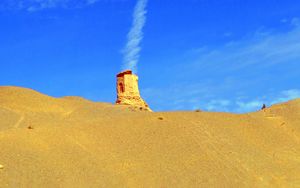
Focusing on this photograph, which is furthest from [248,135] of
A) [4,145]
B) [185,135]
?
[4,145]

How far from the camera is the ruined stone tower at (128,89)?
35.1m

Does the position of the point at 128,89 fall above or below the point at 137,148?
above

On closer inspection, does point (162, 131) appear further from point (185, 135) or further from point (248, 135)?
point (248, 135)

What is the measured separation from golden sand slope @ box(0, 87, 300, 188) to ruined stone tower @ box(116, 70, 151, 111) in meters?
3.67

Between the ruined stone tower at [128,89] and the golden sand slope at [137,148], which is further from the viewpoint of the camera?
the ruined stone tower at [128,89]

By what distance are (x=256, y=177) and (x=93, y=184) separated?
778 centimetres

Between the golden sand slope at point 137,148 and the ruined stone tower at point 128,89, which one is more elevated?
the ruined stone tower at point 128,89

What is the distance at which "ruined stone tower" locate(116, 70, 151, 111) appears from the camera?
35.1 metres

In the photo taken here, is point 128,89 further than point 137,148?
Yes

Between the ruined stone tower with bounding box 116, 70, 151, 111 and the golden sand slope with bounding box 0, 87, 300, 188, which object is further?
the ruined stone tower with bounding box 116, 70, 151, 111

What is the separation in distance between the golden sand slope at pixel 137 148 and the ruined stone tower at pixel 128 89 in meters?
3.67

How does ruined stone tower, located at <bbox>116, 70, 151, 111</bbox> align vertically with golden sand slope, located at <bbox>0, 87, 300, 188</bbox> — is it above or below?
above

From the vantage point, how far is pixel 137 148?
23.3 metres

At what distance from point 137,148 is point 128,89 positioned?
40.9 ft
